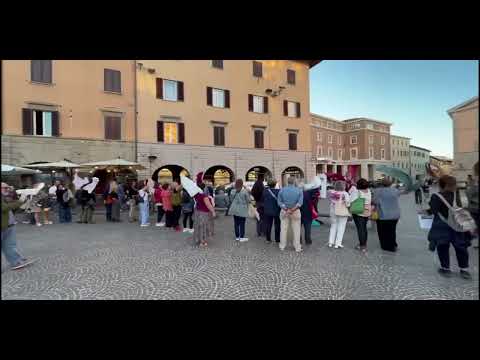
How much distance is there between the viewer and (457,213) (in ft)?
7.59

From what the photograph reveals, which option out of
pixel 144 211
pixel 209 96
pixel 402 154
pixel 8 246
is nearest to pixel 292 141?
pixel 209 96

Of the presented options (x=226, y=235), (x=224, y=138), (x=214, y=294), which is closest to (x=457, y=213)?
(x=214, y=294)

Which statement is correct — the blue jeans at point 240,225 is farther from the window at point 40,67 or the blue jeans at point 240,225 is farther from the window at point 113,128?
the window at point 113,128

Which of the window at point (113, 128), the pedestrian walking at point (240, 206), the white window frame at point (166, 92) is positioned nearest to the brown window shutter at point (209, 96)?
the white window frame at point (166, 92)

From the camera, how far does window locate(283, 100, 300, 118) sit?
20.0m

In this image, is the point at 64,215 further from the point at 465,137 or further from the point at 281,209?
the point at 465,137

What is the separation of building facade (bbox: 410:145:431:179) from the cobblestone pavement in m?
0.54

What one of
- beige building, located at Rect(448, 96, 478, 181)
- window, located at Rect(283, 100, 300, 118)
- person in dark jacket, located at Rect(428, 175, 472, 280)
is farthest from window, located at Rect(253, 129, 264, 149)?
beige building, located at Rect(448, 96, 478, 181)

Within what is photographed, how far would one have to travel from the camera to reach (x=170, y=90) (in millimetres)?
16266

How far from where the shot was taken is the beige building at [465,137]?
1.85 metres

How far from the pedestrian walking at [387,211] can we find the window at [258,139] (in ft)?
47.2

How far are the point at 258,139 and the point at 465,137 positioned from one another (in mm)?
17632

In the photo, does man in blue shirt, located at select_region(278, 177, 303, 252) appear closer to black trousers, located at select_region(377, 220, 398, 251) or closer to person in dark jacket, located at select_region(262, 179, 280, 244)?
person in dark jacket, located at select_region(262, 179, 280, 244)
